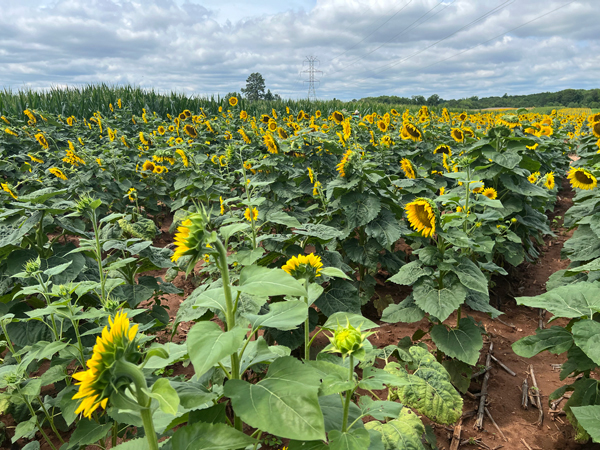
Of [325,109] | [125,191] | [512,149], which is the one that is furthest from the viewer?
[325,109]

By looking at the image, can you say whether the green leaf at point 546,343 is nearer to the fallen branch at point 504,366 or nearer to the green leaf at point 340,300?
the green leaf at point 340,300

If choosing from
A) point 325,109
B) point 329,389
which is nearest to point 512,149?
point 329,389

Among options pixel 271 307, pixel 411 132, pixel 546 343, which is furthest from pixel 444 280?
pixel 411 132

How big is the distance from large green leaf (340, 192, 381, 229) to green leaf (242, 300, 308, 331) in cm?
203

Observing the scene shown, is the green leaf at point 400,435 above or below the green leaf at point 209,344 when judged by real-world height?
below

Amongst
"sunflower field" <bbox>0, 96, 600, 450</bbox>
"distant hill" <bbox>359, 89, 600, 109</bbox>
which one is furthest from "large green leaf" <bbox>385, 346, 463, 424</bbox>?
"distant hill" <bbox>359, 89, 600, 109</bbox>

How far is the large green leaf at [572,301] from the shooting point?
5.49ft

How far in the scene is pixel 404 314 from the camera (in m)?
2.30

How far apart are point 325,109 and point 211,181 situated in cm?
1200

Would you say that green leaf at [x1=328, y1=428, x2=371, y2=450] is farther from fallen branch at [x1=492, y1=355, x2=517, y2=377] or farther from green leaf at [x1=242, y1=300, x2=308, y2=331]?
fallen branch at [x1=492, y1=355, x2=517, y2=377]

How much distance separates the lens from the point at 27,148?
7168mm

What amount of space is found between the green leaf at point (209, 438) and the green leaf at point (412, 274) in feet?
5.08

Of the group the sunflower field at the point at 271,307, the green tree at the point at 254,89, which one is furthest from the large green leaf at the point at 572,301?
the green tree at the point at 254,89

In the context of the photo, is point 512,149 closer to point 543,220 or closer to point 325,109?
point 543,220
